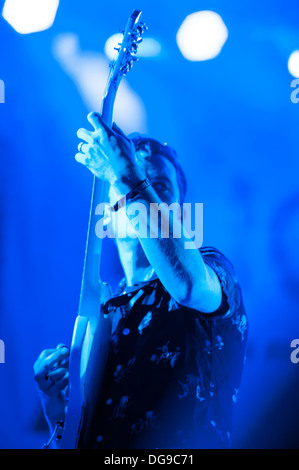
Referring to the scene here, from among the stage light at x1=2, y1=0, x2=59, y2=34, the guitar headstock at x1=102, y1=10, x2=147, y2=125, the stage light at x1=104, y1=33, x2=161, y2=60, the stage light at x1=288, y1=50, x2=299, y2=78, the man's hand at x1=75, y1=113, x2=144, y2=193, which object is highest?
the stage light at x1=2, y1=0, x2=59, y2=34

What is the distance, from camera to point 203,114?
1.36 meters

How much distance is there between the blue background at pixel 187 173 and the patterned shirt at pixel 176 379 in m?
0.32

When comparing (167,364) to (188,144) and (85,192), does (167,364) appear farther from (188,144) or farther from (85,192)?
(188,144)

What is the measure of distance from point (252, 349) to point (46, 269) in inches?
26.0

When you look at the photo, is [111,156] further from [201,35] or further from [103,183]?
[201,35]

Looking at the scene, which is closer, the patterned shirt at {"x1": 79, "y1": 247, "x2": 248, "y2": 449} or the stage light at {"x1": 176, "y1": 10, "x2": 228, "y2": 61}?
the patterned shirt at {"x1": 79, "y1": 247, "x2": 248, "y2": 449}

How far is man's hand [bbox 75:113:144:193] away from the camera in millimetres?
813

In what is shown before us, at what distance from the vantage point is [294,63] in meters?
1.40
